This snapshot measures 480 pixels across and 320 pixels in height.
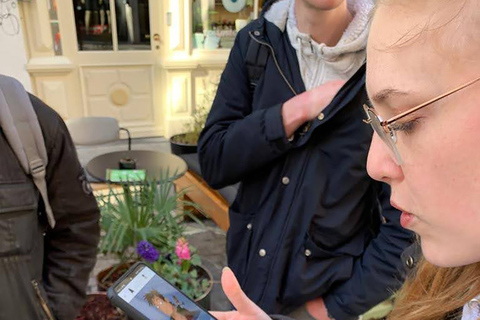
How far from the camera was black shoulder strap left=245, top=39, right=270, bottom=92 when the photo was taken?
119 centimetres

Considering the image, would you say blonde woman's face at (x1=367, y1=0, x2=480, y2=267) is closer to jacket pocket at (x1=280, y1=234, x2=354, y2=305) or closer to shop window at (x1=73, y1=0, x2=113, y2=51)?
jacket pocket at (x1=280, y1=234, x2=354, y2=305)

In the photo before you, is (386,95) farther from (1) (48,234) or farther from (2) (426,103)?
(1) (48,234)

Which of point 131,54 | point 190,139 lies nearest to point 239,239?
point 190,139

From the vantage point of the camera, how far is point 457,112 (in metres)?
0.48

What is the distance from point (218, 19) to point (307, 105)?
15.8ft

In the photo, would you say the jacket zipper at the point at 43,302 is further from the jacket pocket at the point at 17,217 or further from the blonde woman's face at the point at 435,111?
the blonde woman's face at the point at 435,111

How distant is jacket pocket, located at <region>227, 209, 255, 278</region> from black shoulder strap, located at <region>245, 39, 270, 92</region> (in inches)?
17.2

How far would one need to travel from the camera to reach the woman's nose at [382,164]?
0.62m

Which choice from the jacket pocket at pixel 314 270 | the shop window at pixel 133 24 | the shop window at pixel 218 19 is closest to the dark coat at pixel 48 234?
the jacket pocket at pixel 314 270

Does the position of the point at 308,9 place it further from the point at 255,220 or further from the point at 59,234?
the point at 59,234

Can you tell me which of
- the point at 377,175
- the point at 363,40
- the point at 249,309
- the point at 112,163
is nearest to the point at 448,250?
the point at 377,175

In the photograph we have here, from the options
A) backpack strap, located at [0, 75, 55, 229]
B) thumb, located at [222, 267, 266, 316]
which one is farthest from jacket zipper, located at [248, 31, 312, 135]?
backpack strap, located at [0, 75, 55, 229]

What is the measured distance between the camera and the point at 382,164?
643 millimetres

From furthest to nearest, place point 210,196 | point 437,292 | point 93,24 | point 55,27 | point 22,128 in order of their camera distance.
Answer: point 93,24 < point 55,27 < point 210,196 < point 22,128 < point 437,292
